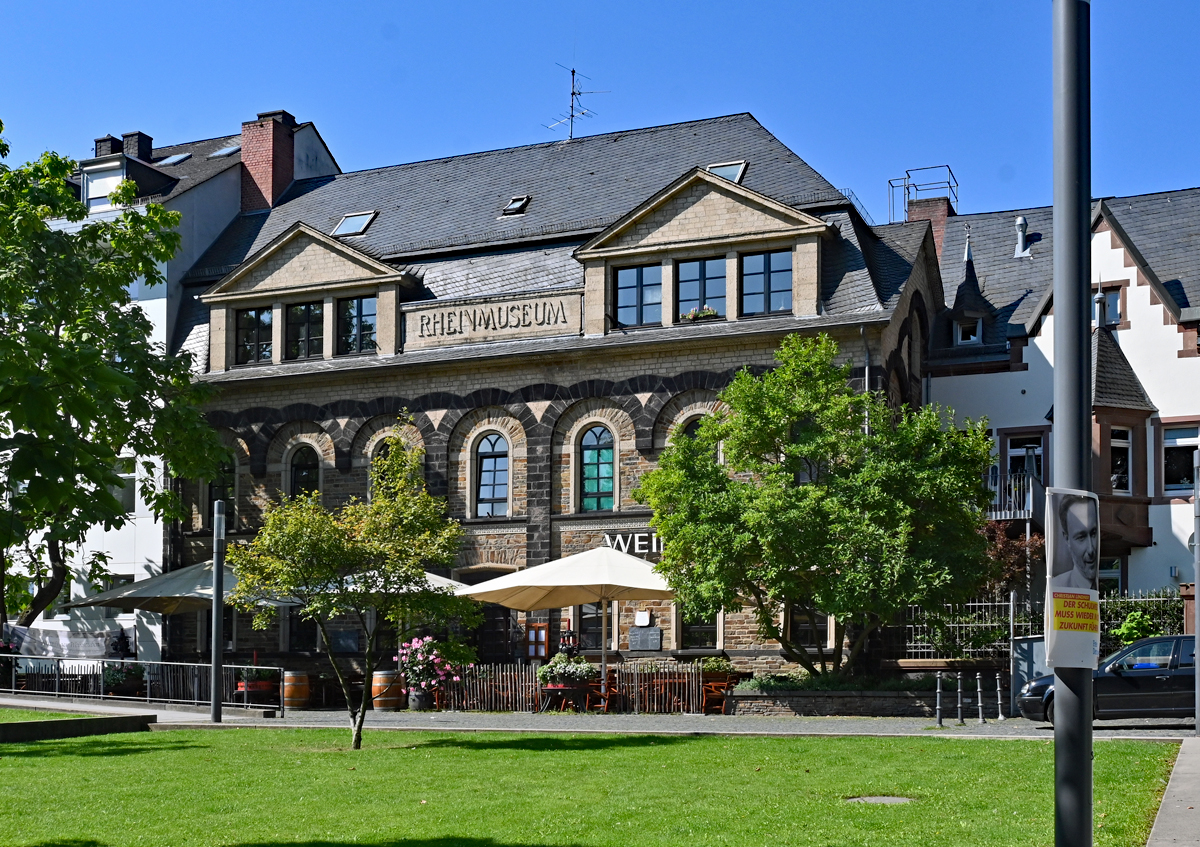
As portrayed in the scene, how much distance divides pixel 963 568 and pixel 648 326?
→ 31.3 feet

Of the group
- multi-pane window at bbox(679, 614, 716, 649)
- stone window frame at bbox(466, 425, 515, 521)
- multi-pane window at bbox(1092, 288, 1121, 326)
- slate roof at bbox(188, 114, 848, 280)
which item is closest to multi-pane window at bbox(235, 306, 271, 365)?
slate roof at bbox(188, 114, 848, 280)

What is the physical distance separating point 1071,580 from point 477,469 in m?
26.6

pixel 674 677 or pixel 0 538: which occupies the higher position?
pixel 0 538

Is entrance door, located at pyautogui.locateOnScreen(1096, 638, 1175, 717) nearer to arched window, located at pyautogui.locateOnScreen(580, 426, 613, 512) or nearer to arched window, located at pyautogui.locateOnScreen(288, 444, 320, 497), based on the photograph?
arched window, located at pyautogui.locateOnScreen(580, 426, 613, 512)

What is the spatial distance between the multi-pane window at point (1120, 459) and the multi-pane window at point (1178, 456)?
2.81ft

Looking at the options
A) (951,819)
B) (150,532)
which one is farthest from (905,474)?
(150,532)

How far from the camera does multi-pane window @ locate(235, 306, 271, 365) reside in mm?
35562

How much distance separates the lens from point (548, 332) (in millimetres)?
32344

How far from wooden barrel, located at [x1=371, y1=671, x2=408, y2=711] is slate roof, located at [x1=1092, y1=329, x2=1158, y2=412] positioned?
16211 millimetres

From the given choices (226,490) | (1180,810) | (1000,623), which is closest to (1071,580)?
(1180,810)

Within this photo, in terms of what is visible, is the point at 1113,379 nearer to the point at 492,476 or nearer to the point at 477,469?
the point at 492,476

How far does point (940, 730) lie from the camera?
20.2m

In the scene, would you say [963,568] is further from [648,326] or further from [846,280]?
[648,326]

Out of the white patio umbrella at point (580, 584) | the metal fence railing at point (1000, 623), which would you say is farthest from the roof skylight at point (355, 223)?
the metal fence railing at point (1000, 623)
